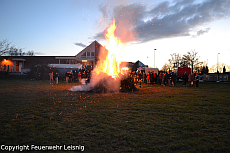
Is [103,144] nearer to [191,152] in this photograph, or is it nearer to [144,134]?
[144,134]

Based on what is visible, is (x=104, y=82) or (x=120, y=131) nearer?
(x=120, y=131)

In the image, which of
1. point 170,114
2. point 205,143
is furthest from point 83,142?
point 170,114

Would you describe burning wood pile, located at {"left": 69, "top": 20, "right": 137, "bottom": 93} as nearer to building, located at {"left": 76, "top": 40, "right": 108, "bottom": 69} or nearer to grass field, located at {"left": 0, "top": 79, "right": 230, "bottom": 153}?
grass field, located at {"left": 0, "top": 79, "right": 230, "bottom": 153}

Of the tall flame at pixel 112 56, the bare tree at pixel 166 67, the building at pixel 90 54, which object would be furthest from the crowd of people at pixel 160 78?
the bare tree at pixel 166 67

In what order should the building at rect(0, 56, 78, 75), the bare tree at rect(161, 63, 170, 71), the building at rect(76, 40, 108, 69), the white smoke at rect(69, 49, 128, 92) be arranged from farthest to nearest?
the bare tree at rect(161, 63, 170, 71)
the building at rect(76, 40, 108, 69)
the building at rect(0, 56, 78, 75)
the white smoke at rect(69, 49, 128, 92)

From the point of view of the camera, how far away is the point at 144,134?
16.0 ft

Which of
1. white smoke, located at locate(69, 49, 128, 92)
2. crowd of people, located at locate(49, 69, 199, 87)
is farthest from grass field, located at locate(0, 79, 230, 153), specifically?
crowd of people, located at locate(49, 69, 199, 87)

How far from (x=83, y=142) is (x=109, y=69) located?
1367cm

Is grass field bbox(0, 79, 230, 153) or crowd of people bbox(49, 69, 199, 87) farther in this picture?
crowd of people bbox(49, 69, 199, 87)

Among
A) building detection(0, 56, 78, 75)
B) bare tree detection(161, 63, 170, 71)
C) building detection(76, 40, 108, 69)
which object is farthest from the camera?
bare tree detection(161, 63, 170, 71)

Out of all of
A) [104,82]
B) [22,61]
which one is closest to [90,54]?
[22,61]

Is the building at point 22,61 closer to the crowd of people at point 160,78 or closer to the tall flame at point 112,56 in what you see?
the crowd of people at point 160,78

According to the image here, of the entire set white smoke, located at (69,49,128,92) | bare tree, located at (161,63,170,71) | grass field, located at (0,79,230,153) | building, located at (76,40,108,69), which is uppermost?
building, located at (76,40,108,69)

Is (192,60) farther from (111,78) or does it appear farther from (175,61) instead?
(111,78)
